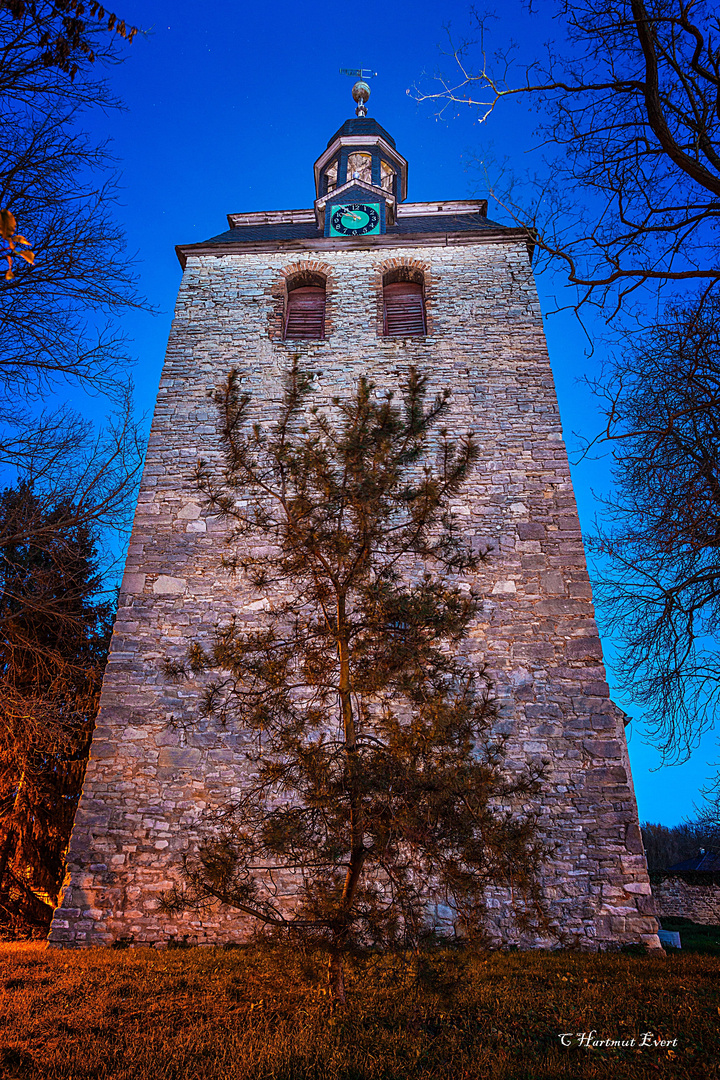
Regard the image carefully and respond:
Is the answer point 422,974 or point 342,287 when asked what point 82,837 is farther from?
point 342,287

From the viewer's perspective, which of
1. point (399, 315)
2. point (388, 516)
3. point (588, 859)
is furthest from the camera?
point (399, 315)

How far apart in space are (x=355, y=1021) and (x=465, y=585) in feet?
16.0

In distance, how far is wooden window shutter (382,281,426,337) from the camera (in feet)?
32.2

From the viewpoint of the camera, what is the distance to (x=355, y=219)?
1137cm

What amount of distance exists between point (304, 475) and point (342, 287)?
23.2 feet

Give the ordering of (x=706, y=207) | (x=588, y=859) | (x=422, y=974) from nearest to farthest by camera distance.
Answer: (x=422, y=974) → (x=706, y=207) → (x=588, y=859)

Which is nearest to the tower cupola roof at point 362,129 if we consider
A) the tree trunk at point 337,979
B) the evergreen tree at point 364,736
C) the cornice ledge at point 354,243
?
the cornice ledge at point 354,243

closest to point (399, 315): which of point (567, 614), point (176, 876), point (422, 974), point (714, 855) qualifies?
point (567, 614)

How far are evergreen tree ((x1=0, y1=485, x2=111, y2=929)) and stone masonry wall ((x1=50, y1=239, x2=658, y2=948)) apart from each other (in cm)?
91

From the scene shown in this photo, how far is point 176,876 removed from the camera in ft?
21.9

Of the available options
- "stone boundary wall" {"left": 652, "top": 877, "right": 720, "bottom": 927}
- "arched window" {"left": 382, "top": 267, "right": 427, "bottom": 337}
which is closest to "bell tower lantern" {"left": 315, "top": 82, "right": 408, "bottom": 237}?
"arched window" {"left": 382, "top": 267, "right": 427, "bottom": 337}

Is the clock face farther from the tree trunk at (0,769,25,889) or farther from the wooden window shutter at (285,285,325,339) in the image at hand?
the tree trunk at (0,769,25,889)

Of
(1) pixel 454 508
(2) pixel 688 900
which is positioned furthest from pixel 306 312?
(2) pixel 688 900

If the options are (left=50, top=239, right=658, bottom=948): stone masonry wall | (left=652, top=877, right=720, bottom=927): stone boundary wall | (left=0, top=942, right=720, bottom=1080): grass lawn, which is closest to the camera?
(left=0, top=942, right=720, bottom=1080): grass lawn
